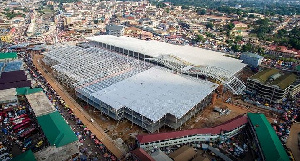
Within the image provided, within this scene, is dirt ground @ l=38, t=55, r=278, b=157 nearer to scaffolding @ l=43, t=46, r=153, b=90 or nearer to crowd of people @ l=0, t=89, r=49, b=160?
scaffolding @ l=43, t=46, r=153, b=90

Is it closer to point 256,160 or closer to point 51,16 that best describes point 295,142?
point 256,160

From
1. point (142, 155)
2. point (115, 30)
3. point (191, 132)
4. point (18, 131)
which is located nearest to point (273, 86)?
point (191, 132)

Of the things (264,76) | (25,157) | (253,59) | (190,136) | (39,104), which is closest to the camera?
(25,157)

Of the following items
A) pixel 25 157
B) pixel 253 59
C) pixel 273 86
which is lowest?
pixel 25 157

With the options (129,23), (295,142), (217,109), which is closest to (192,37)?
(129,23)

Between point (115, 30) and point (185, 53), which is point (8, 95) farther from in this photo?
point (115, 30)

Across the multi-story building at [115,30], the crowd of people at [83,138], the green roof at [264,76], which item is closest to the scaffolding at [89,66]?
the crowd of people at [83,138]
